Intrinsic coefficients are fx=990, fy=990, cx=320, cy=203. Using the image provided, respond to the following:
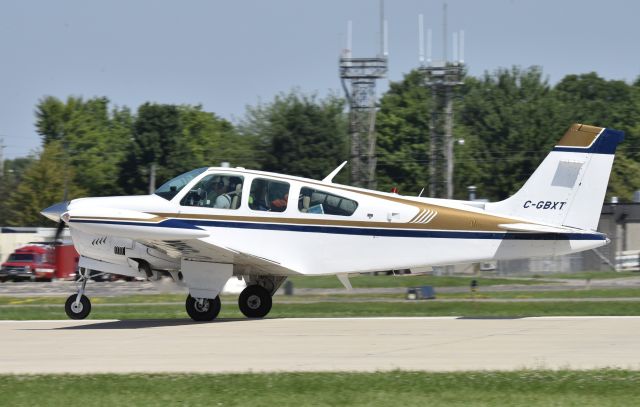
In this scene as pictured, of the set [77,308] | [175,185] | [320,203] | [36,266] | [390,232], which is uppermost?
[175,185]

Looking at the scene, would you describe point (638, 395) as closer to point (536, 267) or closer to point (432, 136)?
point (536, 267)

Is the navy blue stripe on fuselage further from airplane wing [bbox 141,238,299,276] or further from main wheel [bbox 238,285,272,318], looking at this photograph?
main wheel [bbox 238,285,272,318]

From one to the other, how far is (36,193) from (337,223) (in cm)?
6330

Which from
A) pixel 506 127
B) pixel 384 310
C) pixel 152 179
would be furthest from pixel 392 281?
pixel 506 127

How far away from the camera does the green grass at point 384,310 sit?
20.9m

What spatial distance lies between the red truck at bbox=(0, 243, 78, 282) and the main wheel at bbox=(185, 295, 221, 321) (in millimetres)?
33161

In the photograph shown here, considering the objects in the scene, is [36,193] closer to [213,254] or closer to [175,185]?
[175,185]

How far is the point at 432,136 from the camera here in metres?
58.1

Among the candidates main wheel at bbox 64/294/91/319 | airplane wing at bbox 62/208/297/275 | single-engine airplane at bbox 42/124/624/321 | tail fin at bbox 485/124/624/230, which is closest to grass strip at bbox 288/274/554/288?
main wheel at bbox 64/294/91/319

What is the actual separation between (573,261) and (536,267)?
80.1 inches

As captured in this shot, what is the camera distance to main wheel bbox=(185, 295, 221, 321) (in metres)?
16.7

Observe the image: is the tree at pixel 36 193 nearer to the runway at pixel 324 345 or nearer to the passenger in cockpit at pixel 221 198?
the passenger in cockpit at pixel 221 198

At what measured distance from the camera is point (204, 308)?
16.7 meters

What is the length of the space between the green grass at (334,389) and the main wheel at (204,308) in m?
5.70
